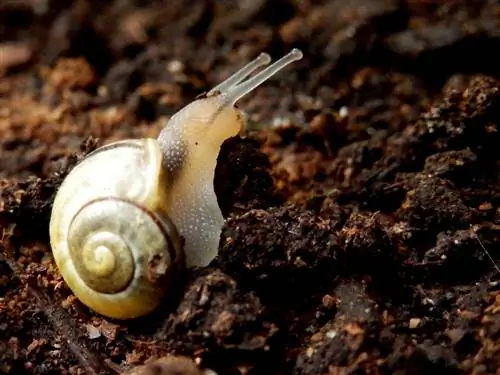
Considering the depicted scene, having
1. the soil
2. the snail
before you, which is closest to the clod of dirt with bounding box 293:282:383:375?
the soil

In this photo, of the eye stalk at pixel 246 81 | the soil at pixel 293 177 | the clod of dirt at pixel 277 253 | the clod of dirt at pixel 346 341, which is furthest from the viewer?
the eye stalk at pixel 246 81

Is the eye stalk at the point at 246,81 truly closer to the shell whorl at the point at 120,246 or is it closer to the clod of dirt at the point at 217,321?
the shell whorl at the point at 120,246

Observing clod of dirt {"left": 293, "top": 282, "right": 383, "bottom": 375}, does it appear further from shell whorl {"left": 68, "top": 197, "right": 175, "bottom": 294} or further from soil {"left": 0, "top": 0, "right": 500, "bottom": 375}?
shell whorl {"left": 68, "top": 197, "right": 175, "bottom": 294}

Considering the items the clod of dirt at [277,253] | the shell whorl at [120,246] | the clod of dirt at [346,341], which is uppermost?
the shell whorl at [120,246]

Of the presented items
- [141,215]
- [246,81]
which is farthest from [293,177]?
[141,215]

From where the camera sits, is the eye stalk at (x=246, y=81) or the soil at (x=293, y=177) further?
the eye stalk at (x=246, y=81)

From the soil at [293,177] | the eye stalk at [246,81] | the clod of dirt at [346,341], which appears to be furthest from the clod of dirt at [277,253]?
the eye stalk at [246,81]

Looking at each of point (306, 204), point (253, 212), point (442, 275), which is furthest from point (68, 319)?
point (442, 275)
